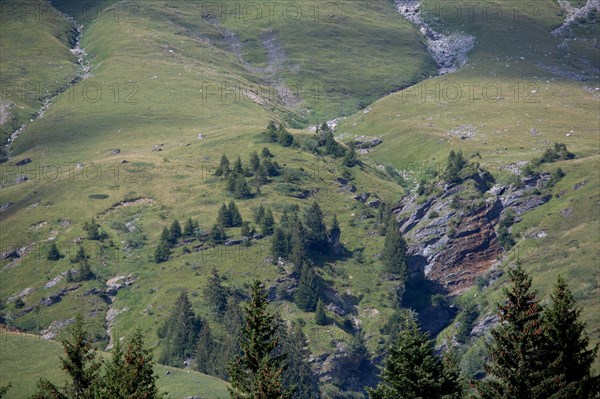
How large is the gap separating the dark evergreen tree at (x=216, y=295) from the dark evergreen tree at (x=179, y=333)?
6391 millimetres

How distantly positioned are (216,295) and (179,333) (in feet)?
54.0

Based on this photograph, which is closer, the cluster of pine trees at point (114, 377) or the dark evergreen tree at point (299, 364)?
the cluster of pine trees at point (114, 377)

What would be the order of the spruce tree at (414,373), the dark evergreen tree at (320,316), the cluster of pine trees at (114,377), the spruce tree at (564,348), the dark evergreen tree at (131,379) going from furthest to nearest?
1. the dark evergreen tree at (320,316)
2. the cluster of pine trees at (114,377)
3. the dark evergreen tree at (131,379)
4. the spruce tree at (564,348)
5. the spruce tree at (414,373)

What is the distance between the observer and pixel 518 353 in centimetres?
4497

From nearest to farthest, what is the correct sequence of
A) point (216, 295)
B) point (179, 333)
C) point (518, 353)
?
point (518, 353), point (179, 333), point (216, 295)

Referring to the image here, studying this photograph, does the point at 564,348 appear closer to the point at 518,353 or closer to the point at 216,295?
the point at 518,353

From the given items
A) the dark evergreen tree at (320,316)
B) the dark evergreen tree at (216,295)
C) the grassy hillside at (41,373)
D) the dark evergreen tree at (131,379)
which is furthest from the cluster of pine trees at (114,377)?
the dark evergreen tree at (320,316)

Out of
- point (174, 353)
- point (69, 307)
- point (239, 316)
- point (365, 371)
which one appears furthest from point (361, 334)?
point (69, 307)

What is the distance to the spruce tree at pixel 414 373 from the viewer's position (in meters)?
44.0

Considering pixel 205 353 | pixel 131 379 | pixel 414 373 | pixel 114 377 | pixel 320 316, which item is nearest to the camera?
pixel 414 373

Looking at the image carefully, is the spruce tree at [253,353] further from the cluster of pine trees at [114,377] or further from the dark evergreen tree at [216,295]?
the dark evergreen tree at [216,295]

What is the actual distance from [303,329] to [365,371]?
A: 16959 millimetres

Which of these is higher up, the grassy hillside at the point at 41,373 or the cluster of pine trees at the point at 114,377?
the cluster of pine trees at the point at 114,377

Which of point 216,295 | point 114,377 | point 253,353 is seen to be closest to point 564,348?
point 253,353
